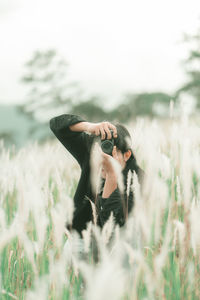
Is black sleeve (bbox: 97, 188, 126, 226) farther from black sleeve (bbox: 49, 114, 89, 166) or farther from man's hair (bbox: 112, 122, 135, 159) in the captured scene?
black sleeve (bbox: 49, 114, 89, 166)

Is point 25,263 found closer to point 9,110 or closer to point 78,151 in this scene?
point 78,151

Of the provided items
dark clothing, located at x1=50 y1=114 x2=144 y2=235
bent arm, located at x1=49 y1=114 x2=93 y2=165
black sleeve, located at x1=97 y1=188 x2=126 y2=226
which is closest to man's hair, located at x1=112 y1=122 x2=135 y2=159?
dark clothing, located at x1=50 y1=114 x2=144 y2=235

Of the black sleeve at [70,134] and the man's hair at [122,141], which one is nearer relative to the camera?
the man's hair at [122,141]

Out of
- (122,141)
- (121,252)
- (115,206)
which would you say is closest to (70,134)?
(122,141)

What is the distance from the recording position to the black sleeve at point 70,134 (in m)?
2.35

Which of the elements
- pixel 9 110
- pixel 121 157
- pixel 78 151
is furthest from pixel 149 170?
pixel 9 110

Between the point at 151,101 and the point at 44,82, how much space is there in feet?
23.4

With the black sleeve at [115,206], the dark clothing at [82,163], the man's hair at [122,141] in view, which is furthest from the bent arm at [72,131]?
the black sleeve at [115,206]

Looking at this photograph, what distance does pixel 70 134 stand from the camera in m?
2.45

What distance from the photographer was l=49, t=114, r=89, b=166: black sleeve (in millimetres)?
2354

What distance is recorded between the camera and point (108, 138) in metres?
2.01

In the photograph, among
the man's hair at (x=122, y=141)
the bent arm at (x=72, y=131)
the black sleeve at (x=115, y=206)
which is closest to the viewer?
the black sleeve at (x=115, y=206)

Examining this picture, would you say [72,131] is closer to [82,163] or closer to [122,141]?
[82,163]

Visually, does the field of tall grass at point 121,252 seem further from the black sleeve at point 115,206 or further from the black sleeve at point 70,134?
the black sleeve at point 70,134
